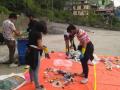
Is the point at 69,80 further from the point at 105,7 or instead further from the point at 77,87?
the point at 105,7

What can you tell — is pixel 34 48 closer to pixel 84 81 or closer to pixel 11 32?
pixel 84 81

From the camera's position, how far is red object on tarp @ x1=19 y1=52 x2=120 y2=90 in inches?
327

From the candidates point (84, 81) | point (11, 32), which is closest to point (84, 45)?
point (84, 81)

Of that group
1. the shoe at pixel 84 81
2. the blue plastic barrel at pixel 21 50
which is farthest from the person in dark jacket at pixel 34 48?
the blue plastic barrel at pixel 21 50

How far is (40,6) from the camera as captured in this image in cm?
5719

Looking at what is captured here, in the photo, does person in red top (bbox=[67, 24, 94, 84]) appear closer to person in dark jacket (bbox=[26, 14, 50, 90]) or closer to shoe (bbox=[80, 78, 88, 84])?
shoe (bbox=[80, 78, 88, 84])

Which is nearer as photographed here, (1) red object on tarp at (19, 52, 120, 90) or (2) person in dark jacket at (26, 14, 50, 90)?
(2) person in dark jacket at (26, 14, 50, 90)

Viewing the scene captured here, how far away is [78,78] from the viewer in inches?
352

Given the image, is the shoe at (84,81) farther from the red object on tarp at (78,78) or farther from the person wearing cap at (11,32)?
the person wearing cap at (11,32)

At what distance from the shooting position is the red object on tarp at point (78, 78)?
8.30 metres

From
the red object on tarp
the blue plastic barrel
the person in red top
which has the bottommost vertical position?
the red object on tarp

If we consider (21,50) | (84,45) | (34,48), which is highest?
(34,48)

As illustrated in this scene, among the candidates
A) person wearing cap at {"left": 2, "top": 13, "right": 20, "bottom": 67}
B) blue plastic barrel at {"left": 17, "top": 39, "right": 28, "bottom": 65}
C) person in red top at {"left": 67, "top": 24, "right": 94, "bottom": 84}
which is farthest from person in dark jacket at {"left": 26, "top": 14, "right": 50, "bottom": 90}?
blue plastic barrel at {"left": 17, "top": 39, "right": 28, "bottom": 65}

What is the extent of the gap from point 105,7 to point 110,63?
6143 cm
